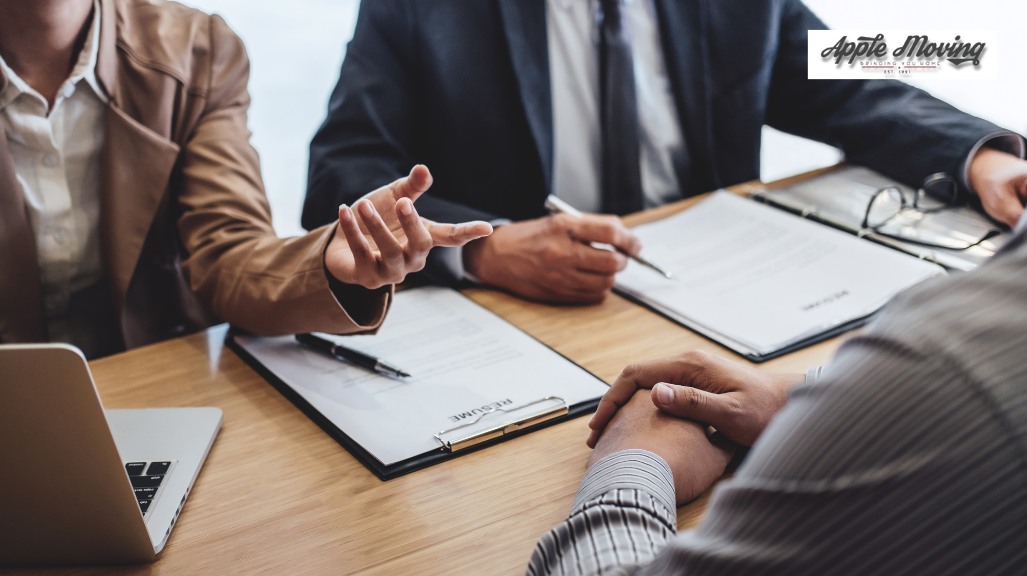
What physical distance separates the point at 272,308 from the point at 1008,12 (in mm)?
2464

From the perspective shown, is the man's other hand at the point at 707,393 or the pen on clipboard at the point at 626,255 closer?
the man's other hand at the point at 707,393

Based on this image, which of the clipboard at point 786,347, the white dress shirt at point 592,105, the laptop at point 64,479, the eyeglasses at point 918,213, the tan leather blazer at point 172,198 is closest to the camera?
the laptop at point 64,479

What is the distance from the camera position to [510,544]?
0.63 m

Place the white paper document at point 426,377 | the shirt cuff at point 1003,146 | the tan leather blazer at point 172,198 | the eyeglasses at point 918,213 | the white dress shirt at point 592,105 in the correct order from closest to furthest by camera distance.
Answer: the white paper document at point 426,377
the tan leather blazer at point 172,198
the eyeglasses at point 918,213
the shirt cuff at point 1003,146
the white dress shirt at point 592,105

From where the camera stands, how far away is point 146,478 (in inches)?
28.3

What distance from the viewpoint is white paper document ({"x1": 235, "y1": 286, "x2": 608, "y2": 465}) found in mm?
789

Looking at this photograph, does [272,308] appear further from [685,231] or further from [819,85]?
[819,85]

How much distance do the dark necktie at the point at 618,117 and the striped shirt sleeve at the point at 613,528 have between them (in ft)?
3.26

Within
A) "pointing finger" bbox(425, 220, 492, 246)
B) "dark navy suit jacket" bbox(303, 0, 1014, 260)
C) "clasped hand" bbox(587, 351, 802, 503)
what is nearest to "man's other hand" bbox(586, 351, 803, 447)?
"clasped hand" bbox(587, 351, 802, 503)

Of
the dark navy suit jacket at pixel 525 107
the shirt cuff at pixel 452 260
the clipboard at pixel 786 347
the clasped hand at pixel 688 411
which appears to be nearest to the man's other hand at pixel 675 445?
the clasped hand at pixel 688 411

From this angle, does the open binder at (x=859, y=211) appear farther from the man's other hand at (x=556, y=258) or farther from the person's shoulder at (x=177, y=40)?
the person's shoulder at (x=177, y=40)

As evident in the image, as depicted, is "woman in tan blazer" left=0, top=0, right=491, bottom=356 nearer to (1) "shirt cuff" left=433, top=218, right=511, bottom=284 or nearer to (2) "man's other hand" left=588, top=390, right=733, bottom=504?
(1) "shirt cuff" left=433, top=218, right=511, bottom=284

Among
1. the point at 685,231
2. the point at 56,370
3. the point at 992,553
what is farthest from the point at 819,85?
the point at 56,370

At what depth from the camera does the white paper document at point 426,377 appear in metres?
0.79
